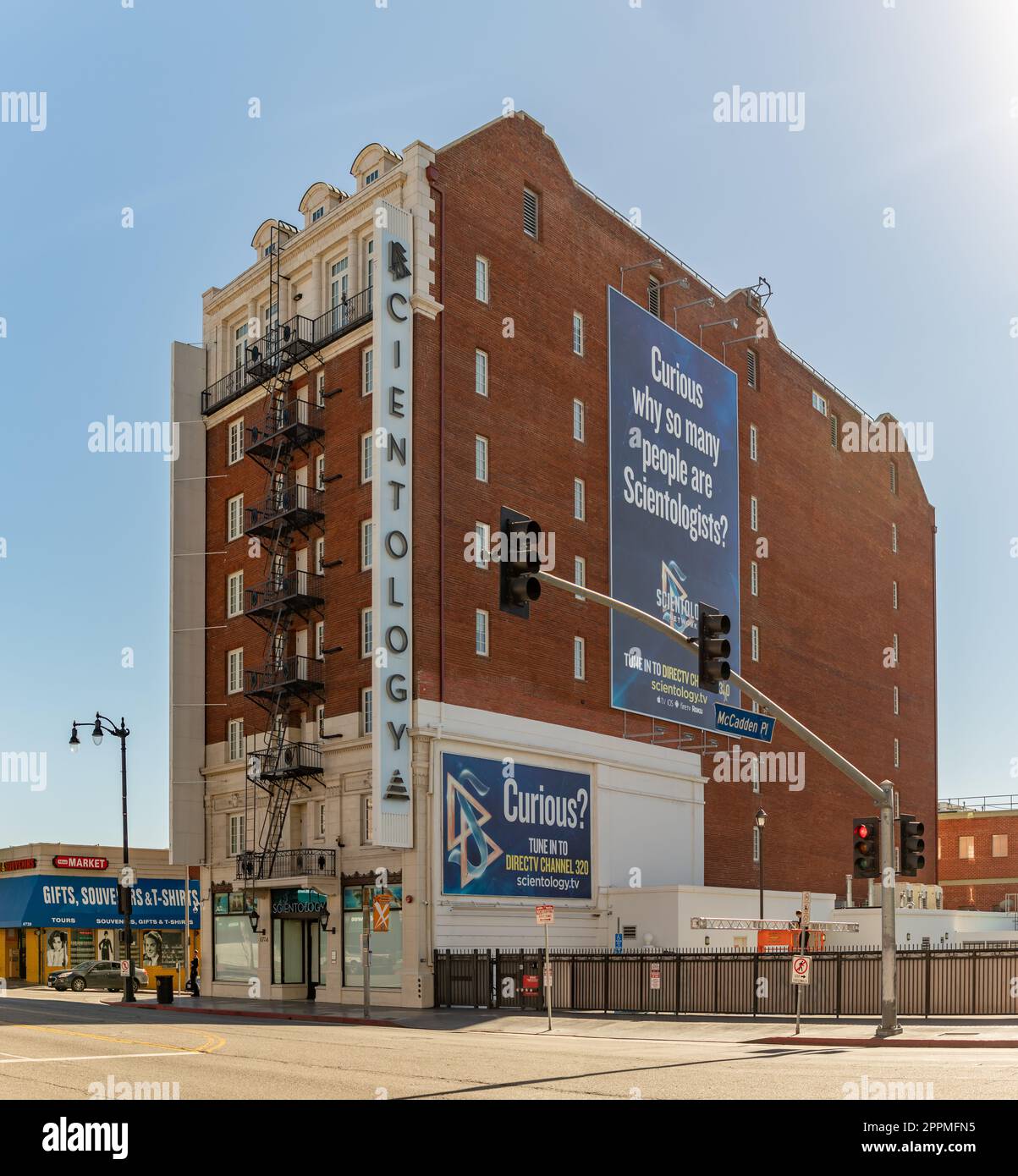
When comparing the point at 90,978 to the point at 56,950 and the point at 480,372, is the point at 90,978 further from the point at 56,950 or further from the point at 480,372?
the point at 480,372

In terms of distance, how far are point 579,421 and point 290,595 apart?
47.0 feet

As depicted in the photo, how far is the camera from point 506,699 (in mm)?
49531

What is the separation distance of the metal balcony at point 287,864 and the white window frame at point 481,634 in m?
8.76

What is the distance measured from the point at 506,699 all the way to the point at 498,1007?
11900 mm

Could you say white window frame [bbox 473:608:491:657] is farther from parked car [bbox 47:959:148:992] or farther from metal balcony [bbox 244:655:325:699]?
parked car [bbox 47:959:148:992]

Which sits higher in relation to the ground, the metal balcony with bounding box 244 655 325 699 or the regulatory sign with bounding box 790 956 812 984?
the metal balcony with bounding box 244 655 325 699

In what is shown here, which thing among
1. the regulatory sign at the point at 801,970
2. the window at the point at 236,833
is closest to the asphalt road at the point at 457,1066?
the regulatory sign at the point at 801,970

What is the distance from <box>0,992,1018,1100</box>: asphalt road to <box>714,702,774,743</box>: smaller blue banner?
2982 centimetres

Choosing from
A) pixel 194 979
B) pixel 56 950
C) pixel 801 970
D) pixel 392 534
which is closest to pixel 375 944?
pixel 194 979

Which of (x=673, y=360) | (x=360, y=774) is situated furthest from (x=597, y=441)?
(x=360, y=774)

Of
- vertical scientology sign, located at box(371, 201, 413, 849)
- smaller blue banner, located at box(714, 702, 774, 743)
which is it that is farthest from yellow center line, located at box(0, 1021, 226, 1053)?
smaller blue banner, located at box(714, 702, 774, 743)

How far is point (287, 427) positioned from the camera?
168 ft

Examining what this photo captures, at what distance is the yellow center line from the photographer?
2566 cm
